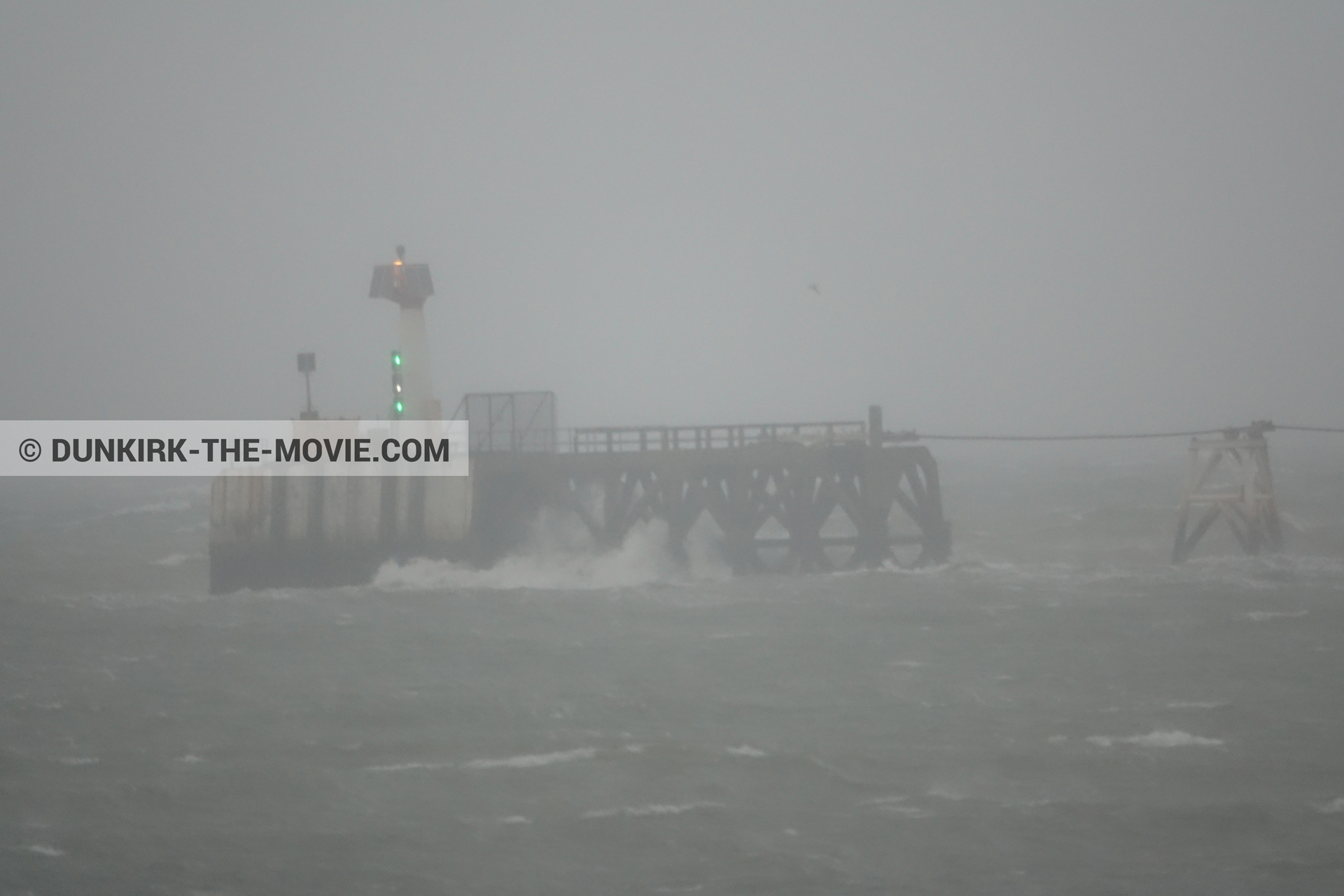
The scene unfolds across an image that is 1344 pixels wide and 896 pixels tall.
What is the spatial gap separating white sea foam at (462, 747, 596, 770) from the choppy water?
0.10 meters

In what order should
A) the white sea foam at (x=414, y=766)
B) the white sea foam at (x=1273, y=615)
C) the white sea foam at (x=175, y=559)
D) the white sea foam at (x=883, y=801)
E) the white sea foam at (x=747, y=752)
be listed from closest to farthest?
the white sea foam at (x=883, y=801) → the white sea foam at (x=414, y=766) → the white sea foam at (x=747, y=752) → the white sea foam at (x=1273, y=615) → the white sea foam at (x=175, y=559)

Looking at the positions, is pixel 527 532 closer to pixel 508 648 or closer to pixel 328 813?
pixel 508 648

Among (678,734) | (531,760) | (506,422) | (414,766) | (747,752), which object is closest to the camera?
(414,766)

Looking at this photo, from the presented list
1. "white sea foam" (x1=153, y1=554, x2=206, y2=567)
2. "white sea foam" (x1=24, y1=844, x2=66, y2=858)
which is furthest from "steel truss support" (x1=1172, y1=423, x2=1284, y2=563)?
"white sea foam" (x1=153, y1=554, x2=206, y2=567)

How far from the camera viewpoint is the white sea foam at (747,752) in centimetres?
2248

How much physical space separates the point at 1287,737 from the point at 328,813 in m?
13.6

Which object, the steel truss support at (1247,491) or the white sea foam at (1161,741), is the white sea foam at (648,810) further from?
the steel truss support at (1247,491)

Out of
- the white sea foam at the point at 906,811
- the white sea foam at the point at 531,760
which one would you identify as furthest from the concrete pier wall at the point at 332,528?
the white sea foam at the point at 906,811

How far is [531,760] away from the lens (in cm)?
2258

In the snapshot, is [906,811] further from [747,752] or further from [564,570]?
[564,570]

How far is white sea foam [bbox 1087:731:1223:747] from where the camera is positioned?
22.5m

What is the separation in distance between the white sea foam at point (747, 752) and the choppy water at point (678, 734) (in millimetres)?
88

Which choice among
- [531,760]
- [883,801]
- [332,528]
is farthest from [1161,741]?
[332,528]

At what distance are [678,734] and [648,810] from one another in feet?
13.1
